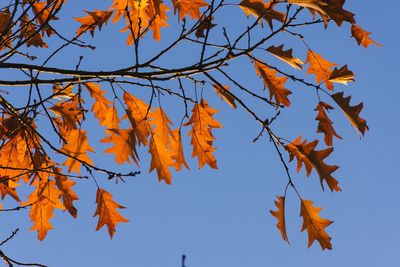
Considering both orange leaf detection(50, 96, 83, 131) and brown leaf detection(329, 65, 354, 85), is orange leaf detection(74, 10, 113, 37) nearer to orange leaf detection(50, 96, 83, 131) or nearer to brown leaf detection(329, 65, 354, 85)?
orange leaf detection(50, 96, 83, 131)

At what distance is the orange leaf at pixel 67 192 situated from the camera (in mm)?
2949

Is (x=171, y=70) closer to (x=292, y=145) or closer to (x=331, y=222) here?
(x=292, y=145)

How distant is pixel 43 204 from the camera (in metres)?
3.05

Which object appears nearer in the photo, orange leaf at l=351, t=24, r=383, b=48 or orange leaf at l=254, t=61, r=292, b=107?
orange leaf at l=254, t=61, r=292, b=107

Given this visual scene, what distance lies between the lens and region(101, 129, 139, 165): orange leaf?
2613 millimetres

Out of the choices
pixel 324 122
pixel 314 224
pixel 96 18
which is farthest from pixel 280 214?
pixel 96 18

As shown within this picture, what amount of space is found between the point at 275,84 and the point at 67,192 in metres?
1.18

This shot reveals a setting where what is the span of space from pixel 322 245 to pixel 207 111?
2.68ft

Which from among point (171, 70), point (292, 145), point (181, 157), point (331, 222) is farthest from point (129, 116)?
point (331, 222)

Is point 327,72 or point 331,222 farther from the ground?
point 327,72

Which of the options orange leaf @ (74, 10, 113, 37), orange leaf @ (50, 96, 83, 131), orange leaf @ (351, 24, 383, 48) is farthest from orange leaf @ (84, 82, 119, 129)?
orange leaf @ (351, 24, 383, 48)

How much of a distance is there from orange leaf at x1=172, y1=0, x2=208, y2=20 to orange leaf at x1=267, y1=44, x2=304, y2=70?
23.1 inches

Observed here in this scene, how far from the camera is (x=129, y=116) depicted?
Result: 103 inches

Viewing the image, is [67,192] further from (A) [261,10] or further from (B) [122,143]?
(A) [261,10]
